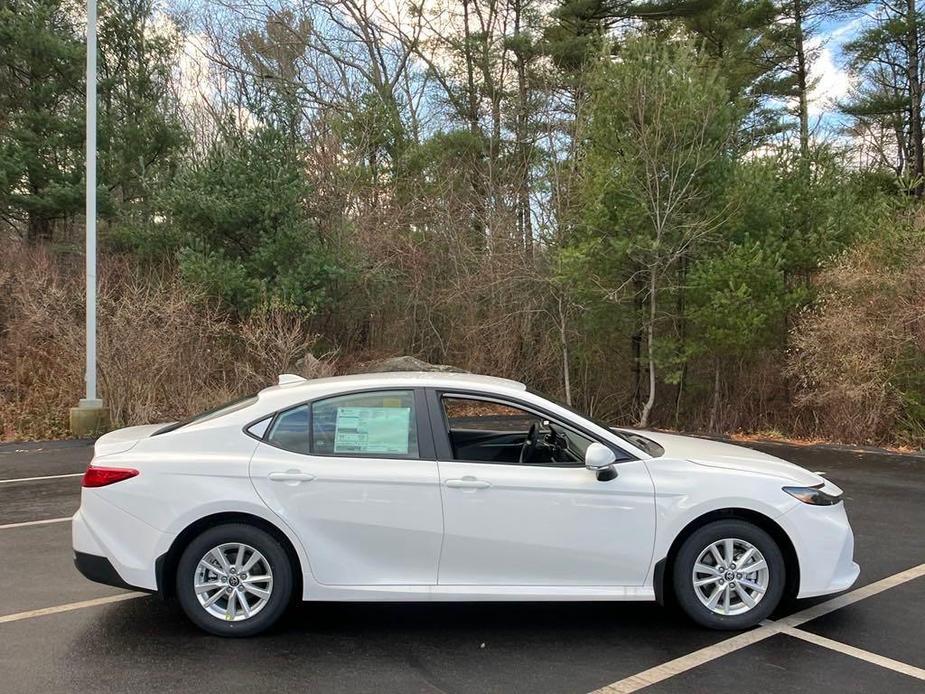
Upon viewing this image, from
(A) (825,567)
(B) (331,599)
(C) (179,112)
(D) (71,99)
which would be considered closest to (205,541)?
(B) (331,599)

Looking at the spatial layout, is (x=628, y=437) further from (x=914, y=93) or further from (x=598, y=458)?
(x=914, y=93)

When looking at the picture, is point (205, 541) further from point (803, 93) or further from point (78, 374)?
point (803, 93)

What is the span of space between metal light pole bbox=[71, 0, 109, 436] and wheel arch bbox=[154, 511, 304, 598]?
851cm

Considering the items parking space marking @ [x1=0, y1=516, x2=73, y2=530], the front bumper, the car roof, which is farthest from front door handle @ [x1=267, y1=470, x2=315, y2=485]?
parking space marking @ [x1=0, y1=516, x2=73, y2=530]

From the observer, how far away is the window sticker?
427 cm

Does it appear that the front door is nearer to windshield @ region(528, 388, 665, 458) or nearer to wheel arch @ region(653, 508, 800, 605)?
wheel arch @ region(653, 508, 800, 605)

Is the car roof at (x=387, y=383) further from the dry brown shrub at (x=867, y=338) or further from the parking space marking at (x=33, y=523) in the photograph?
the dry brown shrub at (x=867, y=338)

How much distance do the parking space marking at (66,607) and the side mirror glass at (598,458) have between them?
3.12 meters

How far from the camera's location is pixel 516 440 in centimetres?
526

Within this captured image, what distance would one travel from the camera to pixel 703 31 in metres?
22.7

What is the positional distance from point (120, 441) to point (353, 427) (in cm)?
149

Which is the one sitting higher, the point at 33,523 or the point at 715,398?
the point at 715,398

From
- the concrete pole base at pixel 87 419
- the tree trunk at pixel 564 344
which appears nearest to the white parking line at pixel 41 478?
the concrete pole base at pixel 87 419

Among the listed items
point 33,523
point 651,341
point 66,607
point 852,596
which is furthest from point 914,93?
point 66,607
